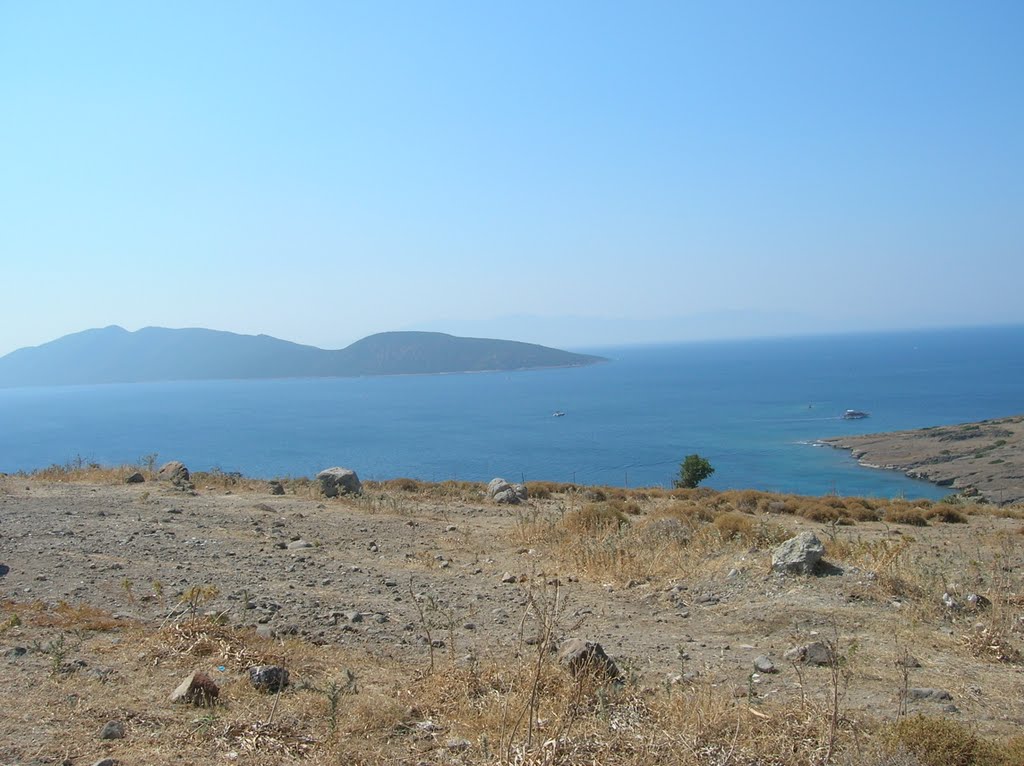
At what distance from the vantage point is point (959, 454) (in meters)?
68.2

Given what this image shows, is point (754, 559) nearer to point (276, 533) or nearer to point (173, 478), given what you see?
point (276, 533)

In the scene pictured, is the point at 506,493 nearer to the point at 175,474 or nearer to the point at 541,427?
the point at 175,474

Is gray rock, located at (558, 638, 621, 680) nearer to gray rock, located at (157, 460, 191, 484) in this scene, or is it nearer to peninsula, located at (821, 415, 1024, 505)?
gray rock, located at (157, 460, 191, 484)

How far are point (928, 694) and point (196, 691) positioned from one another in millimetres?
5545

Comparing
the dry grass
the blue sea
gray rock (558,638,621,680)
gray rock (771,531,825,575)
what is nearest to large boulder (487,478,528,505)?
gray rock (771,531,825,575)

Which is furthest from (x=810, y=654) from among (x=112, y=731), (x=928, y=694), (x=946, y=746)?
(x=112, y=731)

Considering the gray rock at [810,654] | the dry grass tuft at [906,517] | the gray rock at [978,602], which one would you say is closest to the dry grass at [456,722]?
the gray rock at [810,654]

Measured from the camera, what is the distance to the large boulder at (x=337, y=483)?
17.2 metres

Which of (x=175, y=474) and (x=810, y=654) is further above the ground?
(x=175, y=474)

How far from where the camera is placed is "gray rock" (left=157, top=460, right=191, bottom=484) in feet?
55.8

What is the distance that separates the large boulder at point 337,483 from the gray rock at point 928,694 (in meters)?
13.9

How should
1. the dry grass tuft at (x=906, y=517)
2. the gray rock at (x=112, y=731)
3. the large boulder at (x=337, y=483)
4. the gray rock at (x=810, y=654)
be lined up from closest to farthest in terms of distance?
the gray rock at (x=112, y=731) < the gray rock at (x=810, y=654) < the dry grass tuft at (x=906, y=517) < the large boulder at (x=337, y=483)

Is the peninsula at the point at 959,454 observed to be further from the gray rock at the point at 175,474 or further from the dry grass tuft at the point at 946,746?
the dry grass tuft at the point at 946,746

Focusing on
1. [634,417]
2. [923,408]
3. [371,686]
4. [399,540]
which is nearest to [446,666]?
[371,686]
